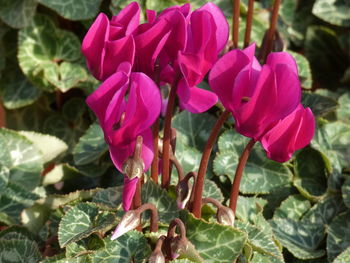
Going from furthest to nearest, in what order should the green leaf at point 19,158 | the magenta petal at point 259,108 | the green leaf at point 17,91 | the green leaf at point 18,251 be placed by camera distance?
the green leaf at point 17,91, the green leaf at point 19,158, the green leaf at point 18,251, the magenta petal at point 259,108

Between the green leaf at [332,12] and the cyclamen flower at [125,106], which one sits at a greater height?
the cyclamen flower at [125,106]

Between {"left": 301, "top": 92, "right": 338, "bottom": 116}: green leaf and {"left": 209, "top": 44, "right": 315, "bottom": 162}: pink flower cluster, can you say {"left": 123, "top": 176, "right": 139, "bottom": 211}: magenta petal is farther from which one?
{"left": 301, "top": 92, "right": 338, "bottom": 116}: green leaf

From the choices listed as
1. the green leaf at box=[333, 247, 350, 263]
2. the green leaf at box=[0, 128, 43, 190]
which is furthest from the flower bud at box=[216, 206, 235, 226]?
the green leaf at box=[0, 128, 43, 190]

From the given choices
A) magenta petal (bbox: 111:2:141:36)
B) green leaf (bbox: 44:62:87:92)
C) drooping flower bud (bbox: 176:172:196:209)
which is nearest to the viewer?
magenta petal (bbox: 111:2:141:36)

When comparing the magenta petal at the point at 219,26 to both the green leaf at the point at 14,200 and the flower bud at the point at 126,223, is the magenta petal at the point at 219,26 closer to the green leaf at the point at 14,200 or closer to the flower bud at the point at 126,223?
the flower bud at the point at 126,223

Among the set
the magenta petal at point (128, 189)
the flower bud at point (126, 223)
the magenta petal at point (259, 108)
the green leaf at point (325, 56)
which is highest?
the magenta petal at point (259, 108)

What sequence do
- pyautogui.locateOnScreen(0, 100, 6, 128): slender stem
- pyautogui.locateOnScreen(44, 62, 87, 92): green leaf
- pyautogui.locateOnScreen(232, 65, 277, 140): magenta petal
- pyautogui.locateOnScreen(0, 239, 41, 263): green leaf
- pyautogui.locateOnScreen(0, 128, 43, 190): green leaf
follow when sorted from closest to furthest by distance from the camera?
pyautogui.locateOnScreen(232, 65, 277, 140): magenta petal < pyautogui.locateOnScreen(0, 239, 41, 263): green leaf < pyautogui.locateOnScreen(0, 128, 43, 190): green leaf < pyautogui.locateOnScreen(44, 62, 87, 92): green leaf < pyautogui.locateOnScreen(0, 100, 6, 128): slender stem

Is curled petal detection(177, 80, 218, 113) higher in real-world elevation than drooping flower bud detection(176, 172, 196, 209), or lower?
higher

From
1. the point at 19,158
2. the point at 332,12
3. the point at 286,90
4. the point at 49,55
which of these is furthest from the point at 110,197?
the point at 332,12

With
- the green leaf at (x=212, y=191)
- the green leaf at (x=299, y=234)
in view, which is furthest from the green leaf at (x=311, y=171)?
the green leaf at (x=212, y=191)
